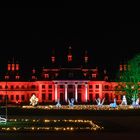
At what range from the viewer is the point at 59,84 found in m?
118

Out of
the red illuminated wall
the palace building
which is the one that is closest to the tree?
the palace building

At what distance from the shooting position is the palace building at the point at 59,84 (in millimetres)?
117188

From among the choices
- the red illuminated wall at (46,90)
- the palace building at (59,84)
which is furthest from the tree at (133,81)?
the red illuminated wall at (46,90)

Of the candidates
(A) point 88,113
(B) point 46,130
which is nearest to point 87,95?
(A) point 88,113

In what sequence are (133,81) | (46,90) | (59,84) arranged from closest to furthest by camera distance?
(133,81) → (46,90) → (59,84)

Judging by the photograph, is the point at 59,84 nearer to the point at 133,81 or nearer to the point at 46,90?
the point at 46,90

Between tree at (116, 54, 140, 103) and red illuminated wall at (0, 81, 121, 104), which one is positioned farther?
red illuminated wall at (0, 81, 121, 104)

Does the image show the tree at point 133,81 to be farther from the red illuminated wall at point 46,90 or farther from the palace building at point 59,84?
the red illuminated wall at point 46,90

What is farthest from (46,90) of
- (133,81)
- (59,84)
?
(133,81)

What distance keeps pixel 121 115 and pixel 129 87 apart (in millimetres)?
21815

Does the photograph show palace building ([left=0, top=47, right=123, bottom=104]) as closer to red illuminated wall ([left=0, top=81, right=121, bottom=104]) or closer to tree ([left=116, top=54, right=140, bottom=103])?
red illuminated wall ([left=0, top=81, right=121, bottom=104])

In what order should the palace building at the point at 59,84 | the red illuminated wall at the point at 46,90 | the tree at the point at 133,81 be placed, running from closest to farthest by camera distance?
the tree at the point at 133,81, the red illuminated wall at the point at 46,90, the palace building at the point at 59,84

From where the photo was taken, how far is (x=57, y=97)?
381ft

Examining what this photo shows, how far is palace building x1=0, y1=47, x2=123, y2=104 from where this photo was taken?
117 metres
